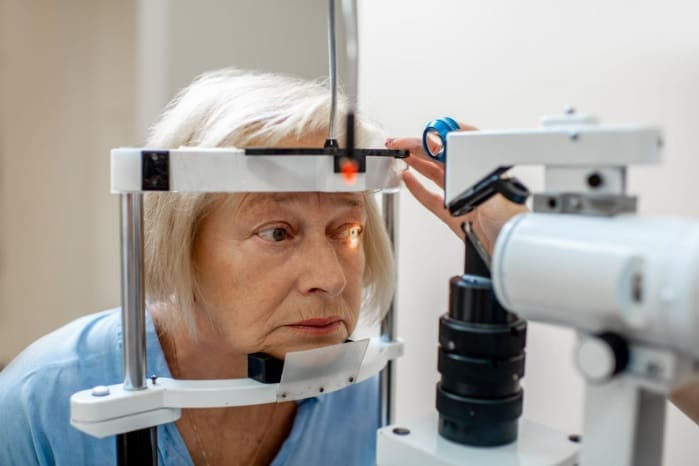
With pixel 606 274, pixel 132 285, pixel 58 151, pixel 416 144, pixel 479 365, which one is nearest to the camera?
pixel 606 274

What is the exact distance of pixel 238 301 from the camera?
36.4 inches

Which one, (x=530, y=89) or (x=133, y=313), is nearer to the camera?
(x=133, y=313)

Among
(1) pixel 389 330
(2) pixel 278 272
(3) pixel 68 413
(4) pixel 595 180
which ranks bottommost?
(3) pixel 68 413

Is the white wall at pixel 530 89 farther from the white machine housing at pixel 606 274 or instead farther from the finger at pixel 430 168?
the white machine housing at pixel 606 274

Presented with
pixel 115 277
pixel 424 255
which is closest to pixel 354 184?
pixel 424 255

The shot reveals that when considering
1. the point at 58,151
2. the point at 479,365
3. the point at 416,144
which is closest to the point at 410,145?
the point at 416,144

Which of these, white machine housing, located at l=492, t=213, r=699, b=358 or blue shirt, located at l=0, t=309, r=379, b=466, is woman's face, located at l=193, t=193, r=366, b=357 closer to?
blue shirt, located at l=0, t=309, r=379, b=466

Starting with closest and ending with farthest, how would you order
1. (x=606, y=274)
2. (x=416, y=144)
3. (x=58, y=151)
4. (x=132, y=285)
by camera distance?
(x=606, y=274), (x=132, y=285), (x=416, y=144), (x=58, y=151)

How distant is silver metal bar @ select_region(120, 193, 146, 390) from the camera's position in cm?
77

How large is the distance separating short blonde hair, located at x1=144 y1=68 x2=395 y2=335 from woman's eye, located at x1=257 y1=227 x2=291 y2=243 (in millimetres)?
73

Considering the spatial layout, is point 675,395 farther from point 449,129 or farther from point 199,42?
point 199,42

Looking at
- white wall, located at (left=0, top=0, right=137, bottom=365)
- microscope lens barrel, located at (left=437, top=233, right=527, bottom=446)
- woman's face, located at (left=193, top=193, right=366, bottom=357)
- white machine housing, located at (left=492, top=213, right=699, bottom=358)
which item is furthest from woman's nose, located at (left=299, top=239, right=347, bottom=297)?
white wall, located at (left=0, top=0, right=137, bottom=365)

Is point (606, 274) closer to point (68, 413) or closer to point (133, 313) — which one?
point (133, 313)

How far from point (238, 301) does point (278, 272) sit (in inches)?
2.6
